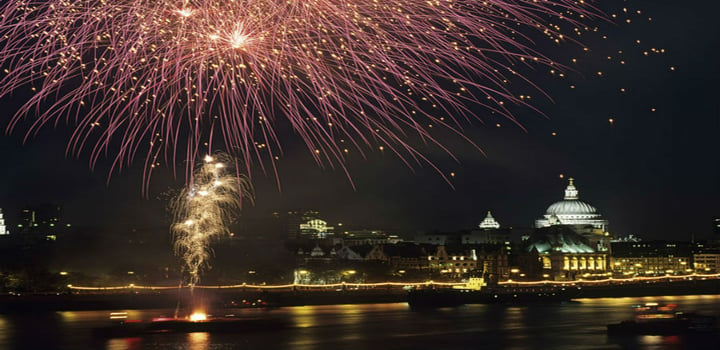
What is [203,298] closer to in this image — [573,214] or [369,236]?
[369,236]

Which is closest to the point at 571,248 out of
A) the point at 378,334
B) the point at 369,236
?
the point at 369,236

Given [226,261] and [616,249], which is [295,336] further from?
[616,249]

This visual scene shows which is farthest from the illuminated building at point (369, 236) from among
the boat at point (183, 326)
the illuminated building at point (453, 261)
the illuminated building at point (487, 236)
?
the boat at point (183, 326)

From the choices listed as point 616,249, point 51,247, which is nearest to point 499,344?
point 51,247

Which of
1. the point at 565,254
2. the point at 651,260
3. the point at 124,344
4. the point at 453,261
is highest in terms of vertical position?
the point at 565,254

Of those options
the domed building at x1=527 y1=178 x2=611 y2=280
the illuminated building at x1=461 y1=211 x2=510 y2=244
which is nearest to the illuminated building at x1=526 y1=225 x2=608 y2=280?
the domed building at x1=527 y1=178 x2=611 y2=280
